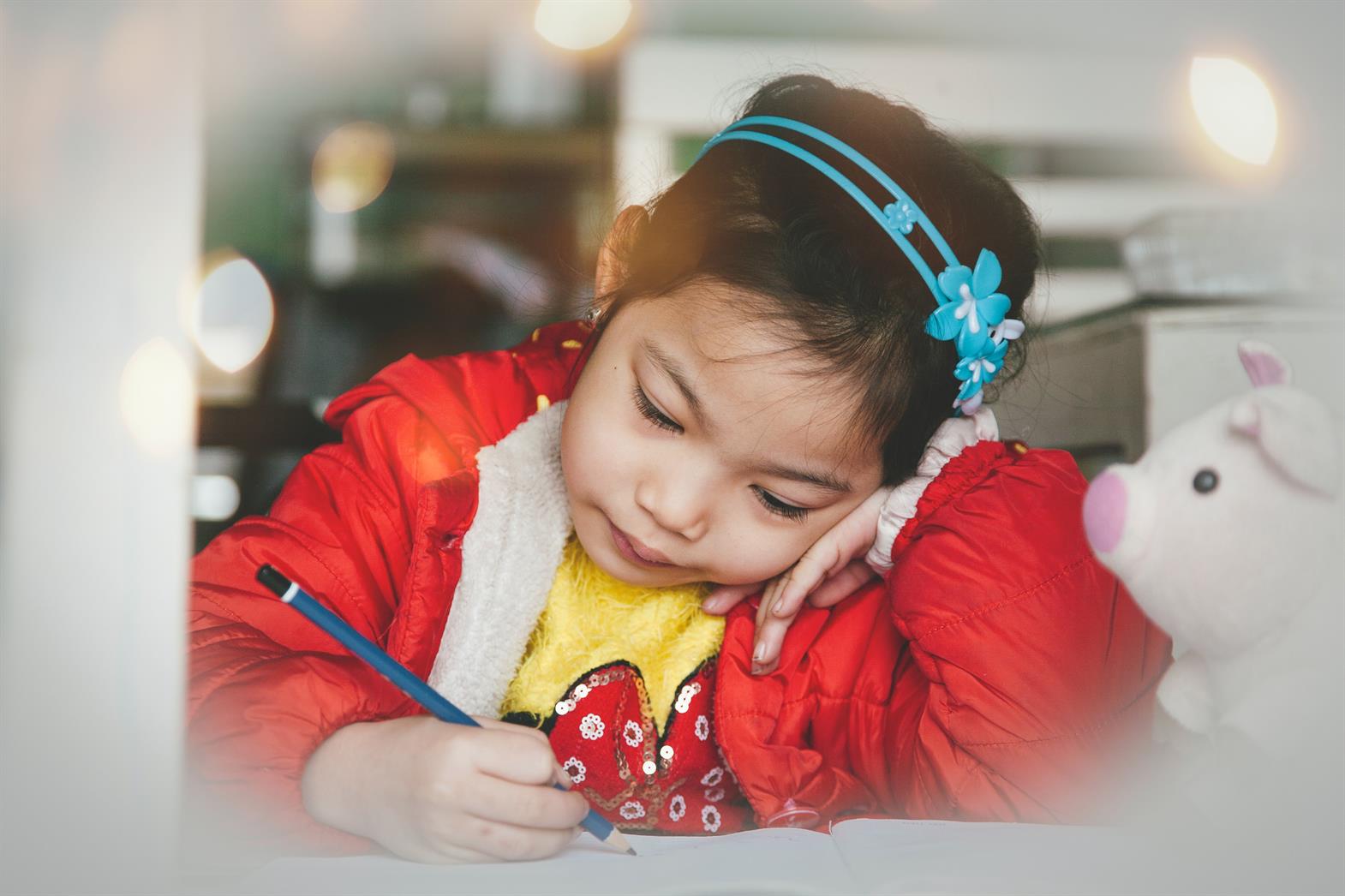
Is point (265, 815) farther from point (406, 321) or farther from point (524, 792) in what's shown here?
point (406, 321)

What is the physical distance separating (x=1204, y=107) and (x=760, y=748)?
0.44m

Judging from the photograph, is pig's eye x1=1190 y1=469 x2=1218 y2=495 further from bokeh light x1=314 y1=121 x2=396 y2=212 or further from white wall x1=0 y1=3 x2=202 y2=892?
bokeh light x1=314 y1=121 x2=396 y2=212

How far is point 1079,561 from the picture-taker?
613 millimetres

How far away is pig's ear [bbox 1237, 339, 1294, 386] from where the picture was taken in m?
0.41

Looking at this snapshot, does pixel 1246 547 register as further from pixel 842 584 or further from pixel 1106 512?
pixel 842 584

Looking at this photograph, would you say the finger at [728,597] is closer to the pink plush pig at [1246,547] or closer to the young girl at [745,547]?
the young girl at [745,547]

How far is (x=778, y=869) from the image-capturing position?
1.43ft

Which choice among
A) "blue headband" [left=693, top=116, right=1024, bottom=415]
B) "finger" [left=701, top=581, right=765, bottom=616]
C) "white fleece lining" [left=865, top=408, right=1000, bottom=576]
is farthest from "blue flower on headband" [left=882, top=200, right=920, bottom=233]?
"finger" [left=701, top=581, right=765, bottom=616]

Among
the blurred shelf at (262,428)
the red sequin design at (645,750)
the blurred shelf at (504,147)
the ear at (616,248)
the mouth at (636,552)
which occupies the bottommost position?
the red sequin design at (645,750)

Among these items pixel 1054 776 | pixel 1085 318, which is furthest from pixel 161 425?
pixel 1085 318

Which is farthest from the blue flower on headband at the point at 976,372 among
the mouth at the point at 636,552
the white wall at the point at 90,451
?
the white wall at the point at 90,451

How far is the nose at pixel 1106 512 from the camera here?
0.41 m

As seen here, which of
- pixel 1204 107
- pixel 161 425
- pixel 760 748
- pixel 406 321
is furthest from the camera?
pixel 406 321

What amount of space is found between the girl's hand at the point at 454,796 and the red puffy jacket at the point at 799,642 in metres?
0.02
